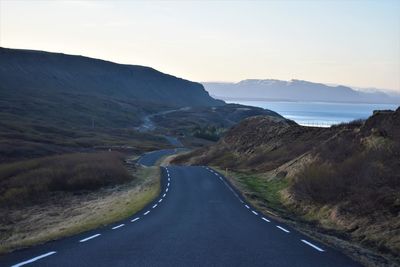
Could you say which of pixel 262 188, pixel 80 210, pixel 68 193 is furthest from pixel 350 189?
pixel 68 193

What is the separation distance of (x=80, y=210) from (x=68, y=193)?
25.3 ft

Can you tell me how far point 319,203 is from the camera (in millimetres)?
22922

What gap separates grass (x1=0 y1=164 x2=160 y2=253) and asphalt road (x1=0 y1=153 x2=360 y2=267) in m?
2.07

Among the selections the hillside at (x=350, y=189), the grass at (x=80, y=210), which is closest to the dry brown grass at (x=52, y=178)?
the grass at (x=80, y=210)

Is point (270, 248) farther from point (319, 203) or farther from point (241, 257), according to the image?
point (319, 203)

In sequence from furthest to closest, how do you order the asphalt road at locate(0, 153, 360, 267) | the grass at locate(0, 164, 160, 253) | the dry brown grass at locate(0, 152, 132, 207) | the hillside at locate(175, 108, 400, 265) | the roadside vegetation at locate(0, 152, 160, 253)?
1. the dry brown grass at locate(0, 152, 132, 207)
2. the roadside vegetation at locate(0, 152, 160, 253)
3. the grass at locate(0, 164, 160, 253)
4. the hillside at locate(175, 108, 400, 265)
5. the asphalt road at locate(0, 153, 360, 267)

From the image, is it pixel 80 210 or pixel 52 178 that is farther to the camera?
pixel 52 178

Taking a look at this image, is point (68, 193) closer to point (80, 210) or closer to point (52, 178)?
point (52, 178)

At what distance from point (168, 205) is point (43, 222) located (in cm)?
678

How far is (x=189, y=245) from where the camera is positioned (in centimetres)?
1402

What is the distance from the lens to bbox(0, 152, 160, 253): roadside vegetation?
25891mm

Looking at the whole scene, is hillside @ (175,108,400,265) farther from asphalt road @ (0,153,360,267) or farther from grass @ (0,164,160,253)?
grass @ (0,164,160,253)

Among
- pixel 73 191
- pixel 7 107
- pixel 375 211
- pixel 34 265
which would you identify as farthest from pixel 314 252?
pixel 7 107

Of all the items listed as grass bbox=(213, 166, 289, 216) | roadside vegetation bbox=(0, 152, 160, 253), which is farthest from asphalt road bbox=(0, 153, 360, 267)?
grass bbox=(213, 166, 289, 216)
